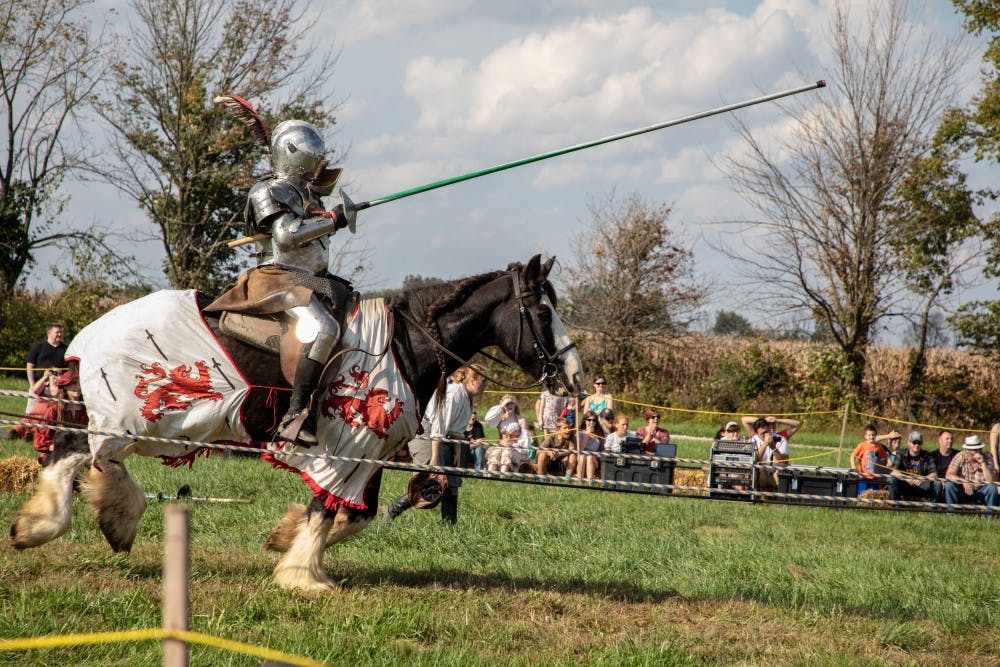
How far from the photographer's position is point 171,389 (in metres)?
5.29

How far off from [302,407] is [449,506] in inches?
131

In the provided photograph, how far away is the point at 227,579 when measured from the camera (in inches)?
220

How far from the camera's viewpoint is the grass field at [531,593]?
4621 millimetres

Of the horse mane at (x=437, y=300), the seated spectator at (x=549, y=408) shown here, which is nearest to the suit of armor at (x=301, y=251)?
the horse mane at (x=437, y=300)

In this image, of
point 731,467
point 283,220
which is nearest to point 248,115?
point 283,220

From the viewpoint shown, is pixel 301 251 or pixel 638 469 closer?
pixel 301 251

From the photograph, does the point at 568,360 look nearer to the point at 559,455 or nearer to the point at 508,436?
the point at 559,455

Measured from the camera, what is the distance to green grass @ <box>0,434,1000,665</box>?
15.2 feet

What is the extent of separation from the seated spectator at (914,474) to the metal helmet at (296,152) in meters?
8.63

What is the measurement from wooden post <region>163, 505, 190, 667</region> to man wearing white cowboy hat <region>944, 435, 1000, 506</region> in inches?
450

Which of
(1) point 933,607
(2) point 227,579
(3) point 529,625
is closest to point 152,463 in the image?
Answer: (2) point 227,579

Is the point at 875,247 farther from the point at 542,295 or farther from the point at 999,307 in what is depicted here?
the point at 542,295

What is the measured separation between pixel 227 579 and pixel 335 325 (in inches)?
68.8

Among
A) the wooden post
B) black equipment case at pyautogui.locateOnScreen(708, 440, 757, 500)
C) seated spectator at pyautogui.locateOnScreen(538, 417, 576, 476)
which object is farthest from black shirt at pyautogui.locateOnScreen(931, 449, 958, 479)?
the wooden post
